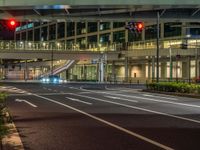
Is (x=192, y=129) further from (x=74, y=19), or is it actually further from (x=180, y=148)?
(x=74, y=19)

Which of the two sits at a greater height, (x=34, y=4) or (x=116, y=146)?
(x=34, y=4)

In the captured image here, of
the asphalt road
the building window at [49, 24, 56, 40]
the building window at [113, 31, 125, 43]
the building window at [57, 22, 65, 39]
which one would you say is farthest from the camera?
the building window at [49, 24, 56, 40]

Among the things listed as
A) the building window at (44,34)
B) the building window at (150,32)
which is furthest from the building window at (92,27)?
the building window at (44,34)

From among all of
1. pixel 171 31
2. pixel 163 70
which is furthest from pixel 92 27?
pixel 171 31

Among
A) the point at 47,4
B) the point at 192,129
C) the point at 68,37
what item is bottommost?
the point at 192,129

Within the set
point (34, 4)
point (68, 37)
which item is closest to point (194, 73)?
point (68, 37)

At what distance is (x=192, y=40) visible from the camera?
81.4 metres

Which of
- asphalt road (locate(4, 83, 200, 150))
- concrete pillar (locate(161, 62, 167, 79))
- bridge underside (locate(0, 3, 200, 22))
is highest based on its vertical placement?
bridge underside (locate(0, 3, 200, 22))

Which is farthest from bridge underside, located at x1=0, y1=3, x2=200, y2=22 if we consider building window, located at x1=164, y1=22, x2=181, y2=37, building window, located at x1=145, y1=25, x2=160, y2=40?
building window, located at x1=145, y1=25, x2=160, y2=40

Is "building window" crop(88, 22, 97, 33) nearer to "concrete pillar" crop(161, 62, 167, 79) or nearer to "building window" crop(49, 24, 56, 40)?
Answer: "building window" crop(49, 24, 56, 40)

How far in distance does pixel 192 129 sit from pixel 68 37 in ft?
375

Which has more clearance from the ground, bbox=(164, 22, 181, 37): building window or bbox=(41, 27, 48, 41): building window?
bbox=(41, 27, 48, 41): building window

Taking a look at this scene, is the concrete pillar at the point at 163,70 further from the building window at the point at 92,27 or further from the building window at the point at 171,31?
the building window at the point at 92,27

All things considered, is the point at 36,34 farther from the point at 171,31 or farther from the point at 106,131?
the point at 106,131
